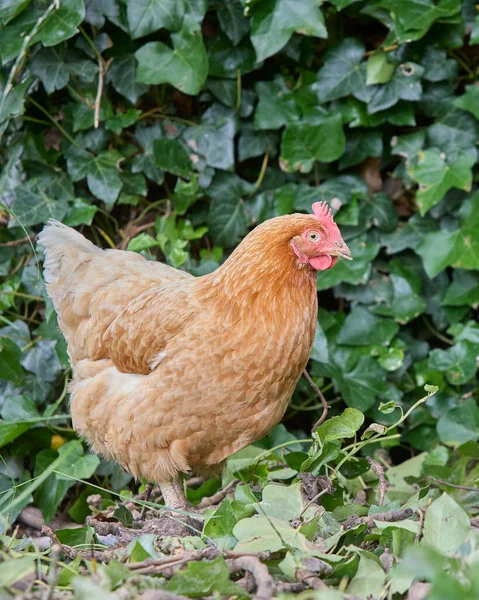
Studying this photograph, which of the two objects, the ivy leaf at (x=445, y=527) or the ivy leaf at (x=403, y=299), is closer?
the ivy leaf at (x=445, y=527)

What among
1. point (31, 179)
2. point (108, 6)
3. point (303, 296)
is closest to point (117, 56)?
point (108, 6)

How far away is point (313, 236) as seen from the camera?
7.29ft

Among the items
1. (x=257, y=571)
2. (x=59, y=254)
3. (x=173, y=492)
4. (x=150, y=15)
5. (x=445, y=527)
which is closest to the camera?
(x=257, y=571)

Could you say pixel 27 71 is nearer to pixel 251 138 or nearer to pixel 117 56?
pixel 117 56

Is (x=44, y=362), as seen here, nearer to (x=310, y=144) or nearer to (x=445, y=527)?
(x=310, y=144)

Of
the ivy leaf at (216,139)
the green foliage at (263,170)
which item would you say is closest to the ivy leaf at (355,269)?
the green foliage at (263,170)

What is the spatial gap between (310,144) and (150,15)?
2.67 ft

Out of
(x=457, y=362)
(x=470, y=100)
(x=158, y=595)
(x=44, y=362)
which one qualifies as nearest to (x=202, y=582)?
(x=158, y=595)

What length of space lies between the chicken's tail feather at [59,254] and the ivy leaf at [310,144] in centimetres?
92

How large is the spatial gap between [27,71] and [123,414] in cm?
148

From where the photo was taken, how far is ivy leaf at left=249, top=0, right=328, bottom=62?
9.71 feet

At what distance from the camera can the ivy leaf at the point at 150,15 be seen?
9.58 ft

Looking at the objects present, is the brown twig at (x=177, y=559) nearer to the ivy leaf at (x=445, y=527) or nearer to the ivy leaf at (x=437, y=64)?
the ivy leaf at (x=445, y=527)

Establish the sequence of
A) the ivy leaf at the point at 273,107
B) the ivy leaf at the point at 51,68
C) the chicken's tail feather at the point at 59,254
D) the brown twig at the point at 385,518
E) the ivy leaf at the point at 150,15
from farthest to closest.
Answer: the ivy leaf at the point at 273,107 → the ivy leaf at the point at 51,68 → the ivy leaf at the point at 150,15 → the chicken's tail feather at the point at 59,254 → the brown twig at the point at 385,518
